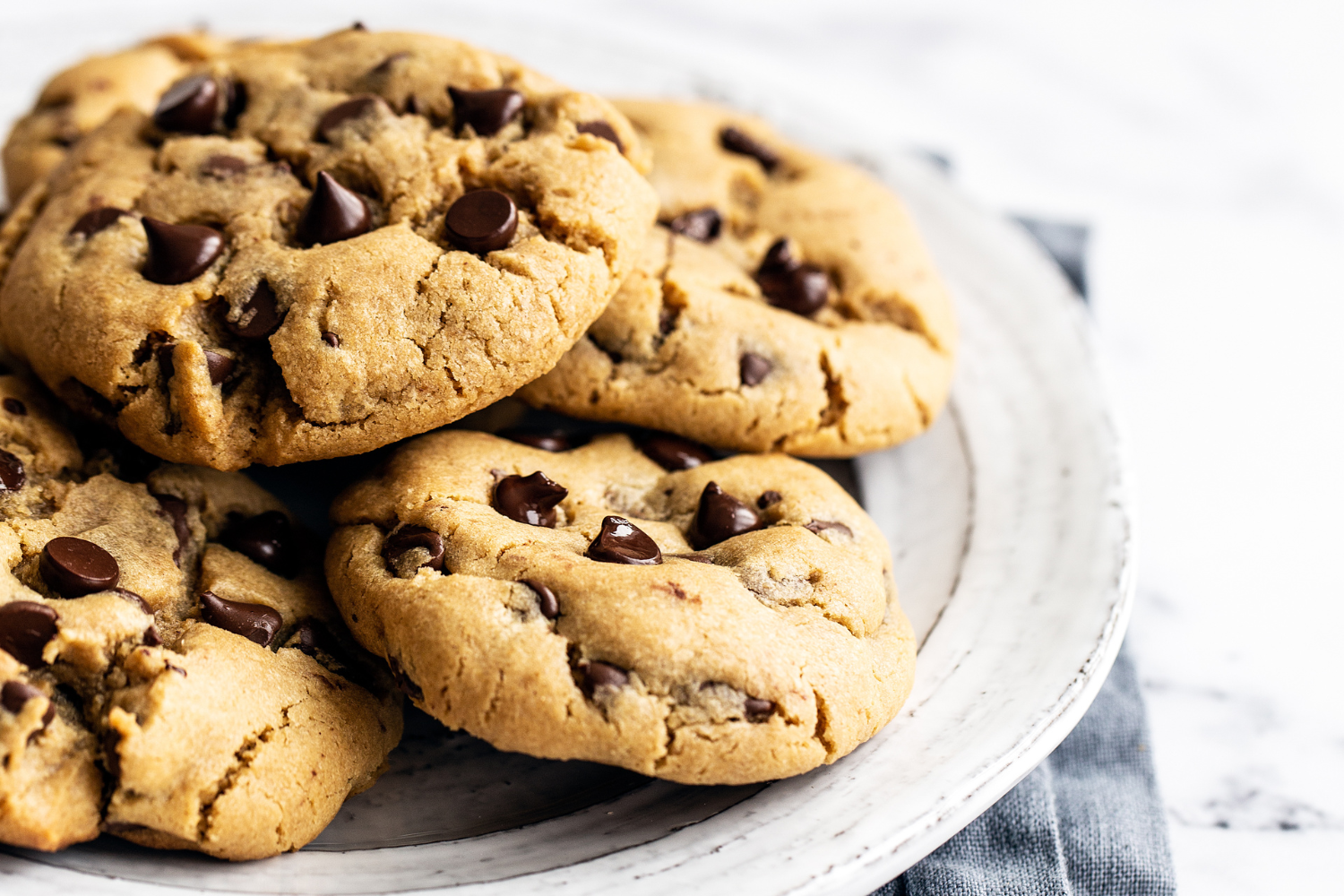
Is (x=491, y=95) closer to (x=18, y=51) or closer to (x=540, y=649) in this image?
(x=540, y=649)

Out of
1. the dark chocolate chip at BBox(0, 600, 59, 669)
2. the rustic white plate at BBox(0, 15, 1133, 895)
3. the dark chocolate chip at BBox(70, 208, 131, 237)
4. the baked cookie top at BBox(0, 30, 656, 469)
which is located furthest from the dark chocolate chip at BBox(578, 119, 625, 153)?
the dark chocolate chip at BBox(0, 600, 59, 669)

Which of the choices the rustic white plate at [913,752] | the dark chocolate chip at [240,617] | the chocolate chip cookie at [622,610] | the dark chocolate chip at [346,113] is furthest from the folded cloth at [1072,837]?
the dark chocolate chip at [346,113]

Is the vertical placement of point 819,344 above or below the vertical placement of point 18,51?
below

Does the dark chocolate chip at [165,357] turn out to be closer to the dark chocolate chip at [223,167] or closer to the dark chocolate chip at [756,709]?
the dark chocolate chip at [223,167]

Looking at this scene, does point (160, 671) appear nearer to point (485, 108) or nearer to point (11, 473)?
point (11, 473)

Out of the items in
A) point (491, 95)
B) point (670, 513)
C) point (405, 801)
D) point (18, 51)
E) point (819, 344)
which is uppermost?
point (491, 95)

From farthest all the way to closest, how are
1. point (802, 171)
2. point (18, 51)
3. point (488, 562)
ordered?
point (18, 51)
point (802, 171)
point (488, 562)

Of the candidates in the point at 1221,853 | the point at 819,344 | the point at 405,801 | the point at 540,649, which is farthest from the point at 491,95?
the point at 1221,853

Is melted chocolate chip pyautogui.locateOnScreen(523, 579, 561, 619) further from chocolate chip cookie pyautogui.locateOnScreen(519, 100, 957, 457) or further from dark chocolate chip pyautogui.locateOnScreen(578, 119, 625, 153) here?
dark chocolate chip pyautogui.locateOnScreen(578, 119, 625, 153)
